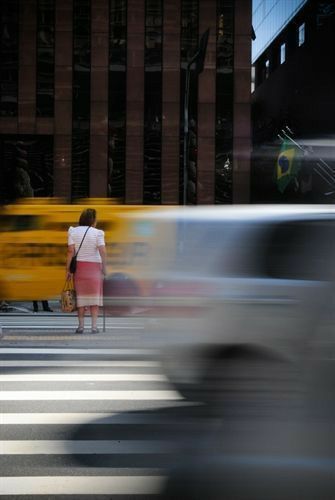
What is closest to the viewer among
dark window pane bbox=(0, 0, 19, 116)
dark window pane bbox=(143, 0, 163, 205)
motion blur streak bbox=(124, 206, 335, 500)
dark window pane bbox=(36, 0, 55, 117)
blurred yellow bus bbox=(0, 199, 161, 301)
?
motion blur streak bbox=(124, 206, 335, 500)

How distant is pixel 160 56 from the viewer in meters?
39.9

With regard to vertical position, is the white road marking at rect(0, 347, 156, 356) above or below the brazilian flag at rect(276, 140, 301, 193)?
below

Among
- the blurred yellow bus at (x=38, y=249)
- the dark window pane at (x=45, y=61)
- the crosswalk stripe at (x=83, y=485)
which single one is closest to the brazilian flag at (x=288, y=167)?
the dark window pane at (x=45, y=61)

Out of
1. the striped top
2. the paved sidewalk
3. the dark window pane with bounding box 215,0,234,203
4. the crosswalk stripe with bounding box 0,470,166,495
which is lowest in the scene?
the paved sidewalk

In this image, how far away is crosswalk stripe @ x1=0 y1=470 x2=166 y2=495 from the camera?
418 centimetres

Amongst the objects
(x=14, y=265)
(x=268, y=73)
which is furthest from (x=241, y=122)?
(x=14, y=265)

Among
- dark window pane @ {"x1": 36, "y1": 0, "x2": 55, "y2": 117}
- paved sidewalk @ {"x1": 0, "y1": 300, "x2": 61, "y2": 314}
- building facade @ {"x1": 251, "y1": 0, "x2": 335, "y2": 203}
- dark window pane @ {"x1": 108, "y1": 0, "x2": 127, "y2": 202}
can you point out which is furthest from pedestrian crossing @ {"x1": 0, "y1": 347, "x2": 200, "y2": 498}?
dark window pane @ {"x1": 36, "y1": 0, "x2": 55, "y2": 117}

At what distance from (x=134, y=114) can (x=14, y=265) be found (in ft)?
87.2

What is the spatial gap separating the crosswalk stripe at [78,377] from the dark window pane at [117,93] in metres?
32.5

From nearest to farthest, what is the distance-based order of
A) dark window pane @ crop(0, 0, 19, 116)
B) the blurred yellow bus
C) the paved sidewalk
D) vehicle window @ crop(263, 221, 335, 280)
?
vehicle window @ crop(263, 221, 335, 280) < the blurred yellow bus < the paved sidewalk < dark window pane @ crop(0, 0, 19, 116)

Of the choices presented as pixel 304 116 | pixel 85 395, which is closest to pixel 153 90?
pixel 304 116

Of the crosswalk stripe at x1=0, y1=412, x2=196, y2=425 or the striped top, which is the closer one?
the crosswalk stripe at x1=0, y1=412, x2=196, y2=425

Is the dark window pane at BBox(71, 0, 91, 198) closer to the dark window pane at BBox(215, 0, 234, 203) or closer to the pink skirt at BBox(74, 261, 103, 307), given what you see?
the dark window pane at BBox(215, 0, 234, 203)

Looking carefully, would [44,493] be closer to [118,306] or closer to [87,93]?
[118,306]
